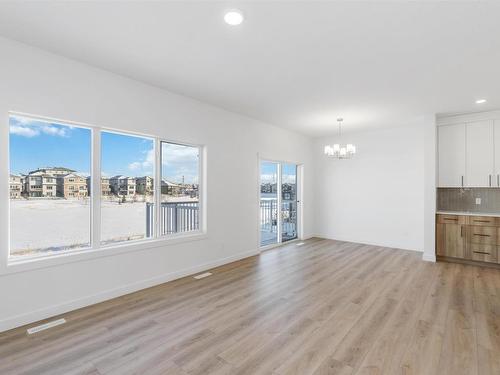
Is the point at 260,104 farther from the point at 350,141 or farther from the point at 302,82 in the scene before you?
the point at 350,141

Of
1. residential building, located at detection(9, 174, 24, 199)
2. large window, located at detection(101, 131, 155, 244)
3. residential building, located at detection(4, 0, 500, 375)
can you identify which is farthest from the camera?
large window, located at detection(101, 131, 155, 244)

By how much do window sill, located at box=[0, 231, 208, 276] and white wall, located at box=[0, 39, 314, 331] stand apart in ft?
0.14

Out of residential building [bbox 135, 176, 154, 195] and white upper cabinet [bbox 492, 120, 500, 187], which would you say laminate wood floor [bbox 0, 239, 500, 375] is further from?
white upper cabinet [bbox 492, 120, 500, 187]

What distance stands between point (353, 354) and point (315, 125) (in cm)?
480

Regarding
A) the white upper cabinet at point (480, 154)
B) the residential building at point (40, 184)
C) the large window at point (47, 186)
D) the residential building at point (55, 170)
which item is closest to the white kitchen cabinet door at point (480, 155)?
the white upper cabinet at point (480, 154)

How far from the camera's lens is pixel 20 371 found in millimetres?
1986

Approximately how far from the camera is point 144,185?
3.81 m

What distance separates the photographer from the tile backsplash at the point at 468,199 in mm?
5039

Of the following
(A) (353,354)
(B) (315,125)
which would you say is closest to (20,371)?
(A) (353,354)

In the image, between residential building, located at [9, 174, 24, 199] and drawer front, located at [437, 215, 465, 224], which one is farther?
drawer front, located at [437, 215, 465, 224]

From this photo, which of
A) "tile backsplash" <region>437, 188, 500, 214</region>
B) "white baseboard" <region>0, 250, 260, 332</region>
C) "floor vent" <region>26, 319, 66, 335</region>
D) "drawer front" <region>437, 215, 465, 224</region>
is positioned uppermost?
"tile backsplash" <region>437, 188, 500, 214</region>

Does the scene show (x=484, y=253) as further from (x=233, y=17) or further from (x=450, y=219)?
(x=233, y=17)

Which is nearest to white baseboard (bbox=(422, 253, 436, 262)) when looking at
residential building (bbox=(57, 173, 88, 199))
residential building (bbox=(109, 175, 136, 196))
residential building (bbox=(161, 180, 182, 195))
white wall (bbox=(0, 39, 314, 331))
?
white wall (bbox=(0, 39, 314, 331))

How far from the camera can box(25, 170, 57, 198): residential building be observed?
112 inches
